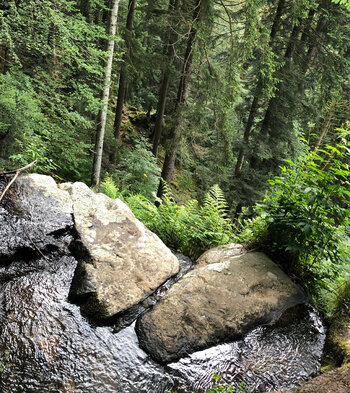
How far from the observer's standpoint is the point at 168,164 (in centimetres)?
916

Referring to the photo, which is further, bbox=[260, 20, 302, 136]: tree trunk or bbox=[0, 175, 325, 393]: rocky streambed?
bbox=[260, 20, 302, 136]: tree trunk

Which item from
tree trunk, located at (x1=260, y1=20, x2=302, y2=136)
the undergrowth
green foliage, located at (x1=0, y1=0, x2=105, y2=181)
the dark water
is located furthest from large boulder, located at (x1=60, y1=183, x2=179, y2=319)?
tree trunk, located at (x1=260, y1=20, x2=302, y2=136)

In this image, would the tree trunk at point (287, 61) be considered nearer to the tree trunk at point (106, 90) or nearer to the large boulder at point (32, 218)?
the tree trunk at point (106, 90)

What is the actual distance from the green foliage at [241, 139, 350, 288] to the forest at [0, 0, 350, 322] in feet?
0.07

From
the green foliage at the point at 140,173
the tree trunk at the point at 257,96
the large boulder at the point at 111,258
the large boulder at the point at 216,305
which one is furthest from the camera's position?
the green foliage at the point at 140,173

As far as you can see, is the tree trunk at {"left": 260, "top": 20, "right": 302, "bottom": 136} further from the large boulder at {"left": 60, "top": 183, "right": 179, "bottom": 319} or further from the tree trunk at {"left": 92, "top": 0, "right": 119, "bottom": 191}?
the large boulder at {"left": 60, "top": 183, "right": 179, "bottom": 319}

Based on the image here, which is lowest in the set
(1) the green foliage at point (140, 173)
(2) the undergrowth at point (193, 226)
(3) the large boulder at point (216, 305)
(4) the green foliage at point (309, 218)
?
(1) the green foliage at point (140, 173)

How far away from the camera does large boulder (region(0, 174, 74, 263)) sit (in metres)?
4.00

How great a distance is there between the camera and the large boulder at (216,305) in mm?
3402

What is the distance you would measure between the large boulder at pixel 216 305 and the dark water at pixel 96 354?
0.16 meters

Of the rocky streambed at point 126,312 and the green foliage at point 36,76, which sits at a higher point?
the green foliage at point 36,76

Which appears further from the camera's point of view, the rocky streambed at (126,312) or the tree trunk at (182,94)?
the tree trunk at (182,94)

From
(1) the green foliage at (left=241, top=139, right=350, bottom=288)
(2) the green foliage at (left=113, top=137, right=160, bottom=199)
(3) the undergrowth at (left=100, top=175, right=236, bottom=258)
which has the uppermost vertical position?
(1) the green foliage at (left=241, top=139, right=350, bottom=288)

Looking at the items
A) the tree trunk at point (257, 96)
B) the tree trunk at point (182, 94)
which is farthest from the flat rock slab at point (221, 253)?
the tree trunk at point (257, 96)
